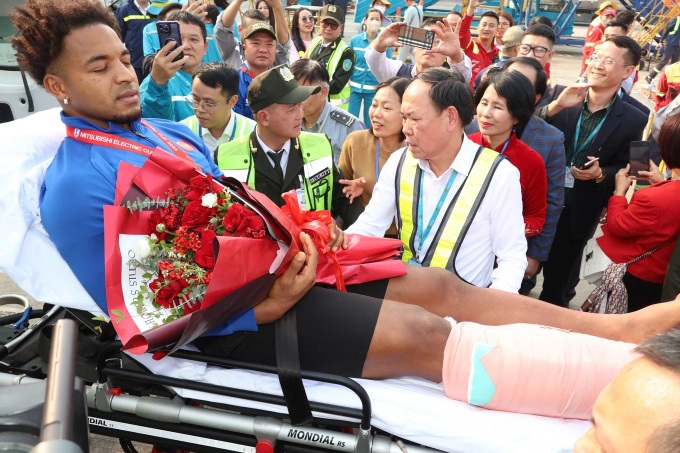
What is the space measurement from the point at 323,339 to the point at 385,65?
399 centimetres

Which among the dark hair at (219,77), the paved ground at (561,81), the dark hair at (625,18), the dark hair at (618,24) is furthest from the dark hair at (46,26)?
the dark hair at (625,18)

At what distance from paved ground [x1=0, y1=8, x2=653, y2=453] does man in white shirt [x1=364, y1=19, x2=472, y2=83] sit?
7.18ft

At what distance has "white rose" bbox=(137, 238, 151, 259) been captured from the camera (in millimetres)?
2169

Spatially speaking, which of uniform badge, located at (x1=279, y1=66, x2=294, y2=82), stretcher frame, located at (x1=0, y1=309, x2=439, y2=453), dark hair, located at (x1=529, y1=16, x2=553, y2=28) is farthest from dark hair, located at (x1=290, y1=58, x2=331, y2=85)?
stretcher frame, located at (x1=0, y1=309, x2=439, y2=453)

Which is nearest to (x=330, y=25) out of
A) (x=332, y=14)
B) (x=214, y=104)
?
(x=332, y=14)

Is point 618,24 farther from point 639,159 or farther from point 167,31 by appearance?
point 167,31

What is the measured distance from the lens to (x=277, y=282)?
227 centimetres

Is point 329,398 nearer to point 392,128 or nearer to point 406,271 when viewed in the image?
point 406,271

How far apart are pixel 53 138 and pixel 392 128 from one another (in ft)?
6.93

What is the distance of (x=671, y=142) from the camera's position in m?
3.20

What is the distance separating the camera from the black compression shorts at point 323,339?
2.27 m

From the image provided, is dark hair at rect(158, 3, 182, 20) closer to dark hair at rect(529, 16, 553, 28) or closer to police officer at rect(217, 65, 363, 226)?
police officer at rect(217, 65, 363, 226)

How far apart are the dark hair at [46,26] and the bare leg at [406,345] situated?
66.7 inches

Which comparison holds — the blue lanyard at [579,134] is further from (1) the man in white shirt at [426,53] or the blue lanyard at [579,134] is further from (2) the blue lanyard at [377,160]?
A: (2) the blue lanyard at [377,160]
